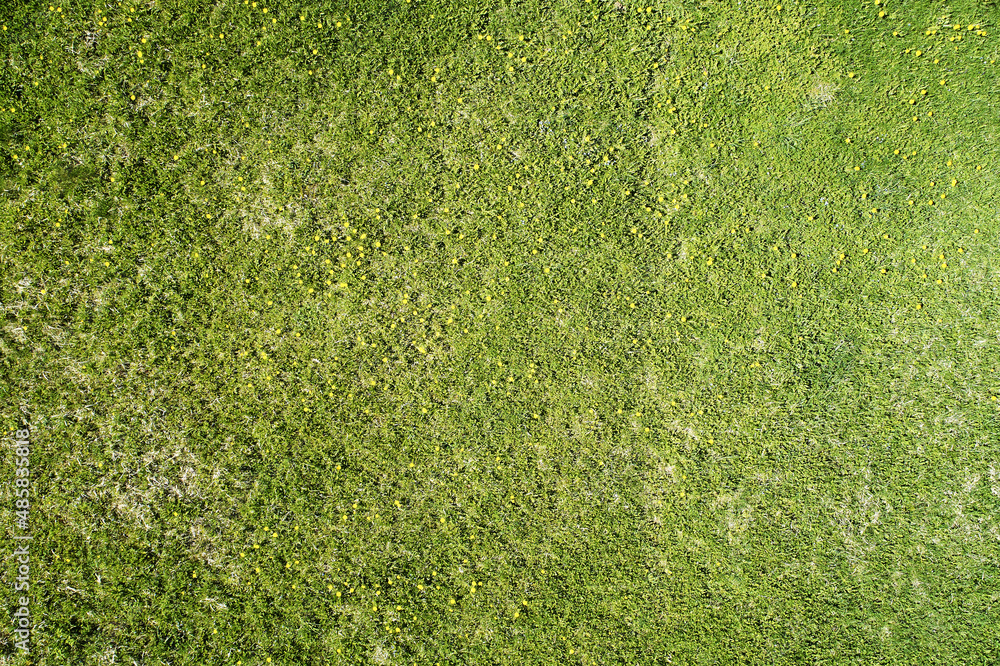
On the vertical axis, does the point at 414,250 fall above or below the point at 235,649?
above

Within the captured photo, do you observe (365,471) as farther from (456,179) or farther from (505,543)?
(456,179)

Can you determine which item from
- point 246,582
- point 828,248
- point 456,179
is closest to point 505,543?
point 246,582

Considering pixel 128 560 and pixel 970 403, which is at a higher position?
pixel 970 403

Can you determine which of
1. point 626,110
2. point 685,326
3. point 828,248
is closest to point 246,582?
point 685,326

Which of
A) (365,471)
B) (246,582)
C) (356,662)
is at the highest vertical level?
(365,471)

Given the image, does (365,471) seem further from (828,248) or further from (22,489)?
(828,248)

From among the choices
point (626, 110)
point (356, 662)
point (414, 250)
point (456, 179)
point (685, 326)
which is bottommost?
point (356, 662)
